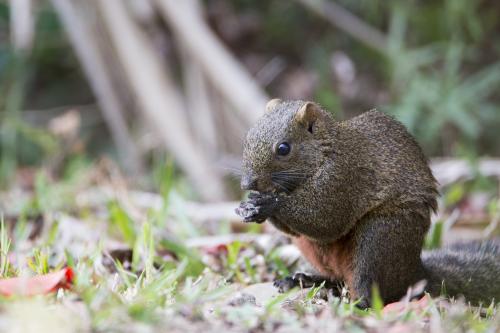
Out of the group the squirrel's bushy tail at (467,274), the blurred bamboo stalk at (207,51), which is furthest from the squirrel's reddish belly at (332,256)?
the blurred bamboo stalk at (207,51)

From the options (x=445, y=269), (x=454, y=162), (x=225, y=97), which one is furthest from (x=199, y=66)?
(x=445, y=269)

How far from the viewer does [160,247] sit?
4664 mm

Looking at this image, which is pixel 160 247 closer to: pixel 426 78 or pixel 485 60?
pixel 426 78

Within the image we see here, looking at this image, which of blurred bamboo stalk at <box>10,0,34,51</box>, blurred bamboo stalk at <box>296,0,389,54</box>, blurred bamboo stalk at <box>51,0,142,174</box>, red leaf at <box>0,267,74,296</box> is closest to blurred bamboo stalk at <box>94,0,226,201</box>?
blurred bamboo stalk at <box>51,0,142,174</box>

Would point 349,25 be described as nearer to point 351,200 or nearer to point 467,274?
point 467,274

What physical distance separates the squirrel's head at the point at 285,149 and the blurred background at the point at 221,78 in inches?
112

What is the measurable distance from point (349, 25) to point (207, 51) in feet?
5.99

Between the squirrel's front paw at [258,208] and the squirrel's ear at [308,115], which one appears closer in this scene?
the squirrel's front paw at [258,208]

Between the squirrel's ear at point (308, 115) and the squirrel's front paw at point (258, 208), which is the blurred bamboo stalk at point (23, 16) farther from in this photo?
the squirrel's front paw at point (258, 208)

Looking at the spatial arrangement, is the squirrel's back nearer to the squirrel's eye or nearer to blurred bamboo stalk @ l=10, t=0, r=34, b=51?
the squirrel's eye

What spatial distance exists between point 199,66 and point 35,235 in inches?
123

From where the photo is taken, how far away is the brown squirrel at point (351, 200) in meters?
3.63

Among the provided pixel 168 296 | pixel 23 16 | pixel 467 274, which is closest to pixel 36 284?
pixel 168 296

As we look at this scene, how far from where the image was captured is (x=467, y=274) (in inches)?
155
